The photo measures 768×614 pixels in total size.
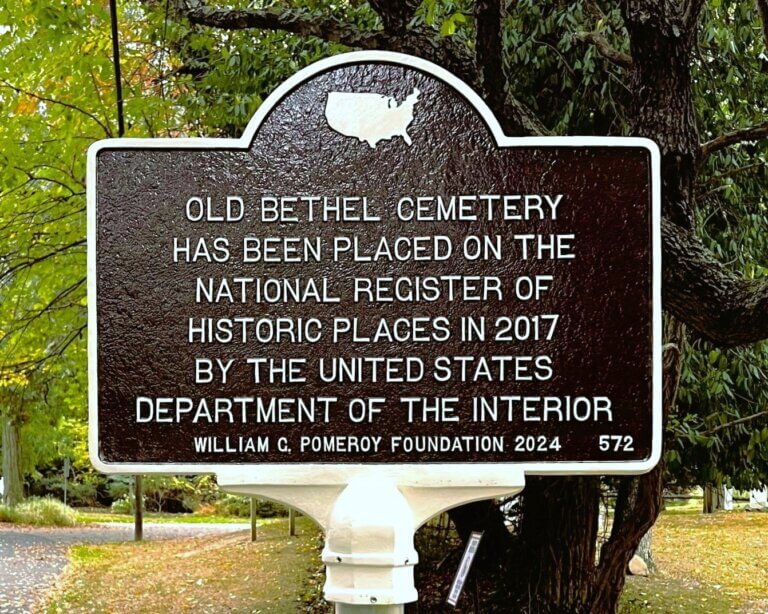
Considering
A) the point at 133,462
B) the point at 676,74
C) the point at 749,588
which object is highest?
the point at 676,74

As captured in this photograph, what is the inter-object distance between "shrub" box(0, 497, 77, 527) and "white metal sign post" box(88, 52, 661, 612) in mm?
21948

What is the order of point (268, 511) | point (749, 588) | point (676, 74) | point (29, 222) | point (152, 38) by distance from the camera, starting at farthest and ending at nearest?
point (268, 511), point (749, 588), point (29, 222), point (152, 38), point (676, 74)

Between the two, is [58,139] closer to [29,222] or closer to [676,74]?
[29,222]

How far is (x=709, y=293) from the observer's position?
4648 mm

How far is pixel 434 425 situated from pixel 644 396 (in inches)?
27.7

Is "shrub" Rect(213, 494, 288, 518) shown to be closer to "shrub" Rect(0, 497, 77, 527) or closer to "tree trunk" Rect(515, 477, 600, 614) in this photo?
"shrub" Rect(0, 497, 77, 527)

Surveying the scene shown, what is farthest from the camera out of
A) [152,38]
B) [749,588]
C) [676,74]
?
[749,588]

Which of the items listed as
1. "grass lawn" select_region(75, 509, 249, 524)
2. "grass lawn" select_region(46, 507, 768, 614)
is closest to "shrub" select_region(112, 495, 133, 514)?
"grass lawn" select_region(75, 509, 249, 524)

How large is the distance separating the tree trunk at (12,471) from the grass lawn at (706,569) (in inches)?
584

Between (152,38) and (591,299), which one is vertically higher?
(152,38)

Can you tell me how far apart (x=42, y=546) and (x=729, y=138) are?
57.4 ft

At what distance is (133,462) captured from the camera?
346cm

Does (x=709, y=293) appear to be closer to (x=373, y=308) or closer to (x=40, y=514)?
(x=373, y=308)

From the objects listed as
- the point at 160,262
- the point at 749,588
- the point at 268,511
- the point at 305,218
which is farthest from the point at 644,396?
the point at 268,511
